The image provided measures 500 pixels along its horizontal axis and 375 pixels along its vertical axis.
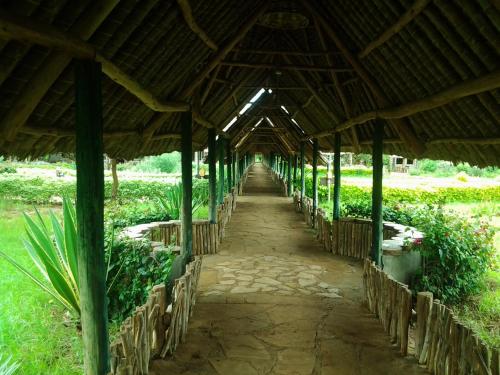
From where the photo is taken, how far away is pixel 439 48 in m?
4.42

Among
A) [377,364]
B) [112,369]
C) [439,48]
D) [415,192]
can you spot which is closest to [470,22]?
[439,48]

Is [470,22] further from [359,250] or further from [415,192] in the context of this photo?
[415,192]

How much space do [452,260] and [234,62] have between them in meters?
5.20

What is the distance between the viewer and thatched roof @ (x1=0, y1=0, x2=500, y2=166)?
2.91 meters

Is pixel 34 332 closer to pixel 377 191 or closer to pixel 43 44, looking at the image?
pixel 43 44

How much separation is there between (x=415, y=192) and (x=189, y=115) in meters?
16.3

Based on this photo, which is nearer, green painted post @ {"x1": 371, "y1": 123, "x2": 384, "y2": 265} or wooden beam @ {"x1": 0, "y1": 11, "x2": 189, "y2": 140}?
wooden beam @ {"x1": 0, "y1": 11, "x2": 189, "y2": 140}

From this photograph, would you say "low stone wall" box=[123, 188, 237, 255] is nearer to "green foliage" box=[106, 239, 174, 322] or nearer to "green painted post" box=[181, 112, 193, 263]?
"green painted post" box=[181, 112, 193, 263]

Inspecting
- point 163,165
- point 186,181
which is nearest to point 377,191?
point 186,181

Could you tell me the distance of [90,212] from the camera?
10.1ft

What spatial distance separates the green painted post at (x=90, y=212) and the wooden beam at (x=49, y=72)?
0.54ft

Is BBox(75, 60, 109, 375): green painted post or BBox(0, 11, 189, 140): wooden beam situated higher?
BBox(0, 11, 189, 140): wooden beam

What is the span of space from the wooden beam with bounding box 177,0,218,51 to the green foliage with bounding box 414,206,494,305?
480 centimetres

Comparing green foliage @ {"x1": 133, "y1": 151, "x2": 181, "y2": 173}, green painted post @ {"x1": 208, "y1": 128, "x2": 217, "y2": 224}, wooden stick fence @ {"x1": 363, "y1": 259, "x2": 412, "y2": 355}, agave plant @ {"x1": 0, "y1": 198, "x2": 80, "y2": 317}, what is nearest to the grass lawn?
agave plant @ {"x1": 0, "y1": 198, "x2": 80, "y2": 317}
